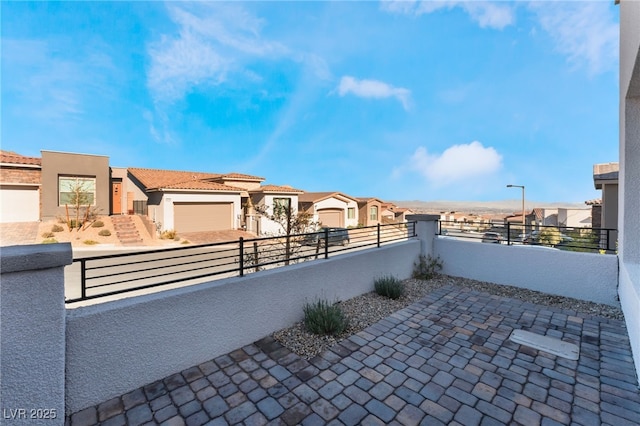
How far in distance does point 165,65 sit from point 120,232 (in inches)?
366

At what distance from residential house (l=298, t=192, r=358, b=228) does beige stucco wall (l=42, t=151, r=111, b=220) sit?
1398 centimetres

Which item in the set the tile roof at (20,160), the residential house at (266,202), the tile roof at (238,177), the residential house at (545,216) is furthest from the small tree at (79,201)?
the residential house at (545,216)

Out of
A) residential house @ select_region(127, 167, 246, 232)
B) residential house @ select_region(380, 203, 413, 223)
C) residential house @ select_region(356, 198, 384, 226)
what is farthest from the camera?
residential house @ select_region(380, 203, 413, 223)

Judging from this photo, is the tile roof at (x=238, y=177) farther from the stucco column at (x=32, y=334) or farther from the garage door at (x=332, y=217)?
the stucco column at (x=32, y=334)

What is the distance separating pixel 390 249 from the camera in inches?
240

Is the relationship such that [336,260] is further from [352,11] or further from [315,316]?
[352,11]

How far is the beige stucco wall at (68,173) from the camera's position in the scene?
16.5m

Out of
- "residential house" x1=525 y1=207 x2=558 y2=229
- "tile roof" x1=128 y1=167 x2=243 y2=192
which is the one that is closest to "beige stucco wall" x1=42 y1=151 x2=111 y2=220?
"tile roof" x1=128 y1=167 x2=243 y2=192

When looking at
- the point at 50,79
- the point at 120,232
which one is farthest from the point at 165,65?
the point at 120,232

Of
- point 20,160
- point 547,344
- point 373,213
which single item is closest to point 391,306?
point 547,344

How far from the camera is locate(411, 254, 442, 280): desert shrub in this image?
6.74m

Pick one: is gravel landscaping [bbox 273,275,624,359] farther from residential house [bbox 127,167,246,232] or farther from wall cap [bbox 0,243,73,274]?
residential house [bbox 127,167,246,232]

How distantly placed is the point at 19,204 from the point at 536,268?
24082 millimetres

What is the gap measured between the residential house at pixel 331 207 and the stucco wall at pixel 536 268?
56.7 feet
